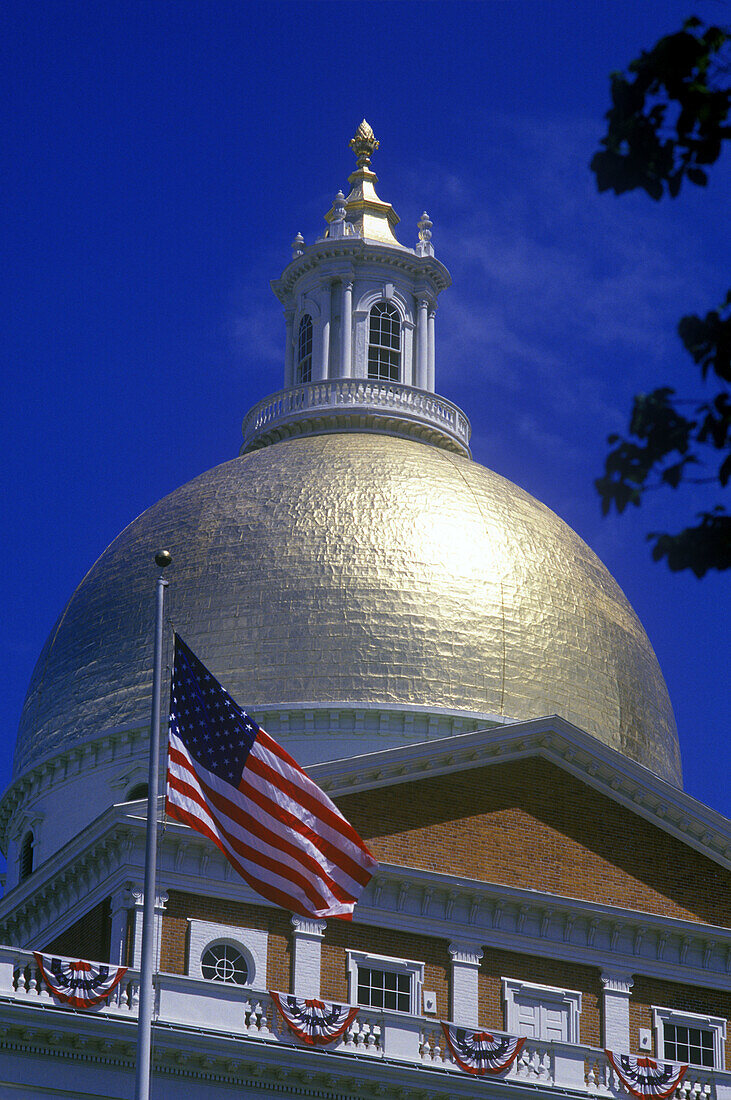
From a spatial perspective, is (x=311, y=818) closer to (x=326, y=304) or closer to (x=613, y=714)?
(x=613, y=714)

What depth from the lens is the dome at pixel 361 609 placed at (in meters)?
45.4

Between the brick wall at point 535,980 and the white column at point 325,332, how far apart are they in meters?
23.6

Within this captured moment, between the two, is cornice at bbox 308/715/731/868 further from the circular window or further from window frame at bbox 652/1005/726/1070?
the circular window

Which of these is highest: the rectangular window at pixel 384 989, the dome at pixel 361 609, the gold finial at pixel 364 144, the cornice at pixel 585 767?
→ the gold finial at pixel 364 144

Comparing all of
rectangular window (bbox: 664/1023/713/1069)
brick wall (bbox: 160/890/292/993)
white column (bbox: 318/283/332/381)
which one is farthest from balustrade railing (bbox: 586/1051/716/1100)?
white column (bbox: 318/283/332/381)

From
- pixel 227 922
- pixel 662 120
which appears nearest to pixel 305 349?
pixel 227 922

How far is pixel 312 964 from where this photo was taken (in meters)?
35.3

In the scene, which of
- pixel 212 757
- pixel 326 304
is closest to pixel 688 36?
pixel 212 757

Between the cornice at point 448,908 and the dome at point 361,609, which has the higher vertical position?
the dome at point 361,609

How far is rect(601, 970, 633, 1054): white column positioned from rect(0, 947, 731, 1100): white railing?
2.37 m

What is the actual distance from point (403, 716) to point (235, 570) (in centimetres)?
541

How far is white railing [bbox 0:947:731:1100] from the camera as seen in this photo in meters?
31.0

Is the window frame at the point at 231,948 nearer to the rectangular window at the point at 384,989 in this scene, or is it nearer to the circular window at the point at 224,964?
the circular window at the point at 224,964

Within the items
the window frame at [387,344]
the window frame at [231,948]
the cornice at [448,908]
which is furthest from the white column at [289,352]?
the window frame at [231,948]
